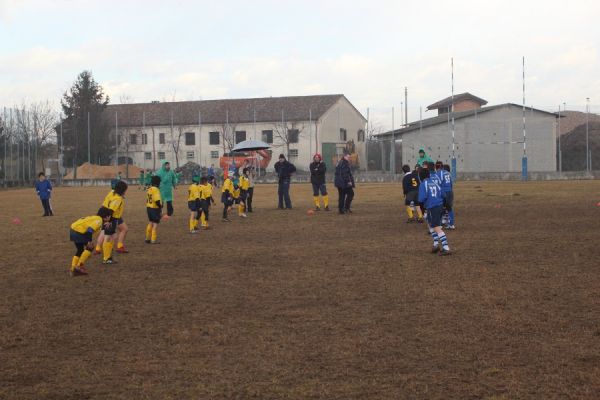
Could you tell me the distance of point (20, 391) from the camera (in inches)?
238

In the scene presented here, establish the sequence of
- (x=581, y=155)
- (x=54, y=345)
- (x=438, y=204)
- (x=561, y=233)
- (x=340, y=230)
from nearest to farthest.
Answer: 1. (x=54, y=345)
2. (x=438, y=204)
3. (x=561, y=233)
4. (x=340, y=230)
5. (x=581, y=155)

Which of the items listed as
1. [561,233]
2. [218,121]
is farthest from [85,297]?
[218,121]

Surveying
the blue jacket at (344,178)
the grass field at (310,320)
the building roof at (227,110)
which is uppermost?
the building roof at (227,110)

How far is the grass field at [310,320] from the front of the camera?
6.13 meters

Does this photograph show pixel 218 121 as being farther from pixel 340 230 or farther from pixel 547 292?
pixel 547 292

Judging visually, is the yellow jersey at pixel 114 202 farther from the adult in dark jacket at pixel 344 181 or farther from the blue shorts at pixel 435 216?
the adult in dark jacket at pixel 344 181

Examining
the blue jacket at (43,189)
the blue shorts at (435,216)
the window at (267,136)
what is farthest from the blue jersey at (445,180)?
the window at (267,136)

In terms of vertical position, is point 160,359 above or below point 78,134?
below

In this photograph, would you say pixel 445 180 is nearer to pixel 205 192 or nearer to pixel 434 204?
pixel 434 204

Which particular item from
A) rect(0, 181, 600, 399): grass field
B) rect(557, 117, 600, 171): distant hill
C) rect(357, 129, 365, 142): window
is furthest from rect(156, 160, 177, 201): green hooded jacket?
rect(357, 129, 365, 142): window

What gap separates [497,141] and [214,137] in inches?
1105

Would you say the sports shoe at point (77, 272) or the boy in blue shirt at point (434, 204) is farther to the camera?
the boy in blue shirt at point (434, 204)

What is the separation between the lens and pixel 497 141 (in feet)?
173

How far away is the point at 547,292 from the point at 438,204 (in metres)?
4.35
